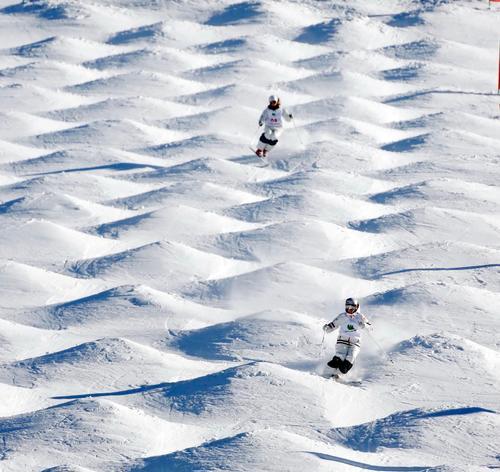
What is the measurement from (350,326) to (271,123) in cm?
368

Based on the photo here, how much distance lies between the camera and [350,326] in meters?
8.73

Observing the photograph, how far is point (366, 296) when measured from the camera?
9852 mm

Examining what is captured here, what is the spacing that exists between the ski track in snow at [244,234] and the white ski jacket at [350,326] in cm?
27

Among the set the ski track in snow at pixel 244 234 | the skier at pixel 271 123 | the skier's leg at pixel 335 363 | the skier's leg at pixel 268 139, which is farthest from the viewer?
the skier's leg at pixel 268 139

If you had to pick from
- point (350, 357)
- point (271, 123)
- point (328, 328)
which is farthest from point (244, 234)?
point (350, 357)

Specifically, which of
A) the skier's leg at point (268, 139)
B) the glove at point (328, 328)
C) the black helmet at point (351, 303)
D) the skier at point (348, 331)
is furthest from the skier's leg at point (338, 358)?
the skier's leg at point (268, 139)

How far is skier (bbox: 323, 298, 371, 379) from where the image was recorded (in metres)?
8.70

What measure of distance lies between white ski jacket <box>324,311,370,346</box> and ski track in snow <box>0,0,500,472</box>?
0.27 m

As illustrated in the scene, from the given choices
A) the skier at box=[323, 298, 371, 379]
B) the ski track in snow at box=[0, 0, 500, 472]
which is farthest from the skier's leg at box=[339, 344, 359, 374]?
the ski track in snow at box=[0, 0, 500, 472]

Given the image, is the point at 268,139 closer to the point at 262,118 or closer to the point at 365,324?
the point at 262,118

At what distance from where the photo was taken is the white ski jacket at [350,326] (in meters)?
8.73

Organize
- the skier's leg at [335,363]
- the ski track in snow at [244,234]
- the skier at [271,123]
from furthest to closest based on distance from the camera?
1. the skier at [271,123]
2. the skier's leg at [335,363]
3. the ski track in snow at [244,234]

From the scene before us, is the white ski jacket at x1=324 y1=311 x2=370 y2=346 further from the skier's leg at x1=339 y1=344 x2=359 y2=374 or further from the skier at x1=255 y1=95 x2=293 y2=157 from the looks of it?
the skier at x1=255 y1=95 x2=293 y2=157

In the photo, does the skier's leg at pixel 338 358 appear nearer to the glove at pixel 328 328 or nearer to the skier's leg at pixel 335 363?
the skier's leg at pixel 335 363
